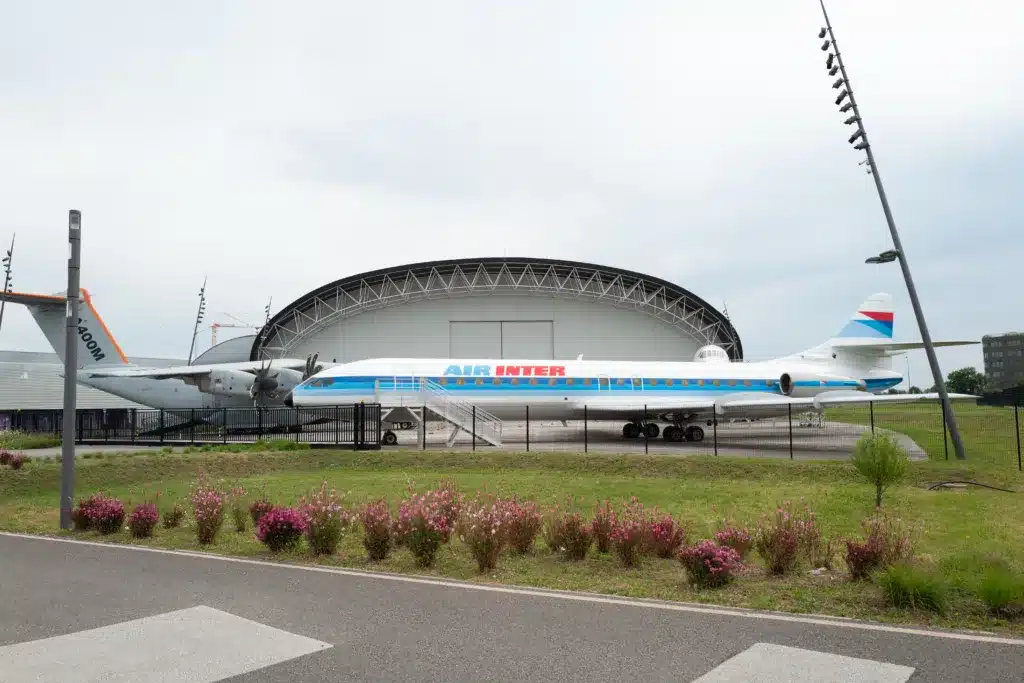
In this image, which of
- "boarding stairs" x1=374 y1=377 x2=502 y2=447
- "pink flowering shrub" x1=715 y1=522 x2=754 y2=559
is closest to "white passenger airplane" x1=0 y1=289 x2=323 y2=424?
"boarding stairs" x1=374 y1=377 x2=502 y2=447

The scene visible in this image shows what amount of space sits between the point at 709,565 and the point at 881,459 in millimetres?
5956

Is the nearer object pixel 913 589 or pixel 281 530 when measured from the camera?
pixel 913 589

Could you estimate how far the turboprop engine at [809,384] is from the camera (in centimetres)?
3428

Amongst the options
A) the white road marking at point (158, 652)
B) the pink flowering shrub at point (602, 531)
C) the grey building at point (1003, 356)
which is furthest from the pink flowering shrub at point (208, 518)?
the grey building at point (1003, 356)

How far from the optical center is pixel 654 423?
3547 centimetres

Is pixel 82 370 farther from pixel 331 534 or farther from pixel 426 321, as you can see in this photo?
pixel 331 534

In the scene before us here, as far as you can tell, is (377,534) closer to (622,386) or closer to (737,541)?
(737,541)

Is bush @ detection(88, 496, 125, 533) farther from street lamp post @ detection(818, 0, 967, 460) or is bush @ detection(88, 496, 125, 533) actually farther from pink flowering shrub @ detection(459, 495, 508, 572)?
street lamp post @ detection(818, 0, 967, 460)

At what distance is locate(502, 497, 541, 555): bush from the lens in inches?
403

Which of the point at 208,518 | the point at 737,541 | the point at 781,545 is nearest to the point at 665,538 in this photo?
the point at 737,541

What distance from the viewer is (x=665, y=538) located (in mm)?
9883

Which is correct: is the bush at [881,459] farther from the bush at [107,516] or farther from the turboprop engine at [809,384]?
the turboprop engine at [809,384]

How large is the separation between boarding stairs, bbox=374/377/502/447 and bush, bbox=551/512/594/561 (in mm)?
17657

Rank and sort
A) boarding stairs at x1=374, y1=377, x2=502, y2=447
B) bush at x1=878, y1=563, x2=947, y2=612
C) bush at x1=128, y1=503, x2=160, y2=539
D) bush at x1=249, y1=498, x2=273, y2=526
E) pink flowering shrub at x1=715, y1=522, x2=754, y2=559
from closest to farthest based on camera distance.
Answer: bush at x1=878, y1=563, x2=947, y2=612
pink flowering shrub at x1=715, y1=522, x2=754, y2=559
bush at x1=128, y1=503, x2=160, y2=539
bush at x1=249, y1=498, x2=273, y2=526
boarding stairs at x1=374, y1=377, x2=502, y2=447
